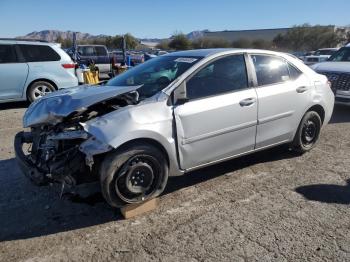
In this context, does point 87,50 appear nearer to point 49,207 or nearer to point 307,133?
point 307,133

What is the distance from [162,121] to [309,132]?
2.78 meters

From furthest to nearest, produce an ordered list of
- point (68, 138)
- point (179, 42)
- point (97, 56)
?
point (179, 42), point (97, 56), point (68, 138)

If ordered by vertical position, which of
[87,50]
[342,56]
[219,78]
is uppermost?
[219,78]

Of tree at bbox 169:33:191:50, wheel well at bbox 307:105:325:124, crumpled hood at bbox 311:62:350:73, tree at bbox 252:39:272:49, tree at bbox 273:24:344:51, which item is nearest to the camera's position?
wheel well at bbox 307:105:325:124

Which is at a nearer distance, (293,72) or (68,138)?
(68,138)

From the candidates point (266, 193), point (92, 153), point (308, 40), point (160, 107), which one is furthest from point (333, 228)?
point (308, 40)

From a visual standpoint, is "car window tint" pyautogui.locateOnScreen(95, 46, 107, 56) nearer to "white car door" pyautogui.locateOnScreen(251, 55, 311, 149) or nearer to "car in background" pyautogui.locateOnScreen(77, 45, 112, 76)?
"car in background" pyautogui.locateOnScreen(77, 45, 112, 76)

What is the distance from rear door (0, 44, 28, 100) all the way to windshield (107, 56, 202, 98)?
563cm

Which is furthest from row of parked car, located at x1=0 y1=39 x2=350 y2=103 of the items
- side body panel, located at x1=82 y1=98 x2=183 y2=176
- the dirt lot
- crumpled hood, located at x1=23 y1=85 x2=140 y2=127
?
side body panel, located at x1=82 y1=98 x2=183 y2=176

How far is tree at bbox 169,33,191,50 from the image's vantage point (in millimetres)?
71500

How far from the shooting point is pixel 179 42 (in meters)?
72.6

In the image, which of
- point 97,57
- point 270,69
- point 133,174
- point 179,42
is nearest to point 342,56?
point 270,69

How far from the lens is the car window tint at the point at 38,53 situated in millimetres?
9795

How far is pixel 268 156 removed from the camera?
5566 millimetres
